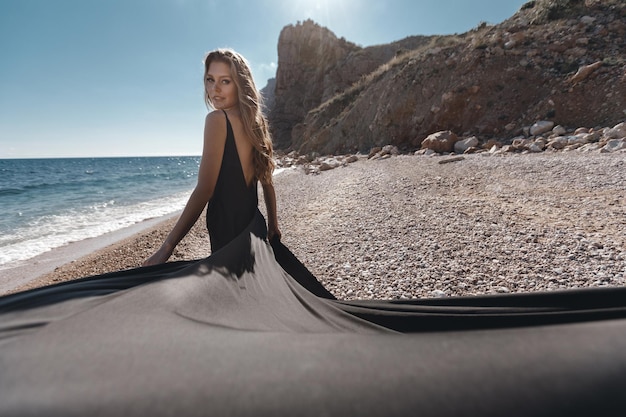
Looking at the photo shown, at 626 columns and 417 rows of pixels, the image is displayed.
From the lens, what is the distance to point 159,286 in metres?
1.06

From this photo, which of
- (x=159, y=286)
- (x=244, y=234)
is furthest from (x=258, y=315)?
(x=244, y=234)

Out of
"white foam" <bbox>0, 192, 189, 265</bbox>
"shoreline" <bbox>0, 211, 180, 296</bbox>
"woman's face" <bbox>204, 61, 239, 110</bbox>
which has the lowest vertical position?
"shoreline" <bbox>0, 211, 180, 296</bbox>

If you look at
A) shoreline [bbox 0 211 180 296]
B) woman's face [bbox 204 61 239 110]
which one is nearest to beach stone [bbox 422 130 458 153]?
shoreline [bbox 0 211 180 296]

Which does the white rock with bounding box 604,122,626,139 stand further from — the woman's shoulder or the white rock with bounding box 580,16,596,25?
the woman's shoulder

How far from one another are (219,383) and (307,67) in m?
61.2

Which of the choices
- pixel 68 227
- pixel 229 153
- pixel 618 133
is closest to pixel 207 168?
pixel 229 153

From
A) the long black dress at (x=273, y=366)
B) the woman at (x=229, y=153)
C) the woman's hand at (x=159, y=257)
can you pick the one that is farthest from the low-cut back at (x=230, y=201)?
the long black dress at (x=273, y=366)

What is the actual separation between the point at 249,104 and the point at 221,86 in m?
0.28

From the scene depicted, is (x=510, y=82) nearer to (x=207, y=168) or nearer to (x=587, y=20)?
(x=587, y=20)

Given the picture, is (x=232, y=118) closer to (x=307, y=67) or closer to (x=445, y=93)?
(x=445, y=93)

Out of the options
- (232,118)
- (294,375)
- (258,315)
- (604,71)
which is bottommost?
(258,315)

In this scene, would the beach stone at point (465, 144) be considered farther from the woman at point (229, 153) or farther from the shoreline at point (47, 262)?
the shoreline at point (47, 262)

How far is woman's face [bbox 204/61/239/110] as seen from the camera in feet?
7.27

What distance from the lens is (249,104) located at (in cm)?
217
